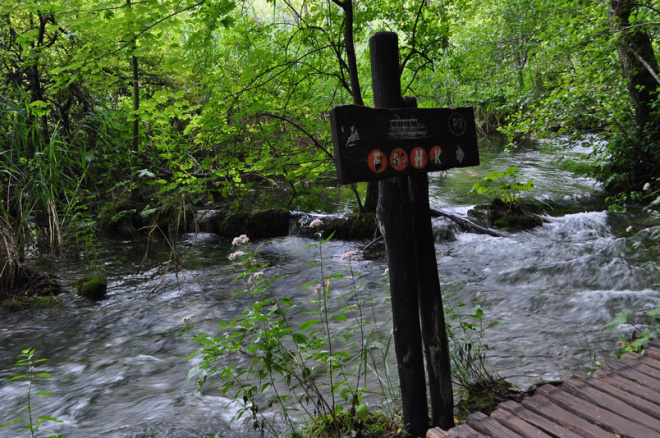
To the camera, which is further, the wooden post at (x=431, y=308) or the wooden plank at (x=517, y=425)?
the wooden post at (x=431, y=308)

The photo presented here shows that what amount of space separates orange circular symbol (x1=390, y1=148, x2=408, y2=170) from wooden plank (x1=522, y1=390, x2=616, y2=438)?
145cm

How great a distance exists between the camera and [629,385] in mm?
2295

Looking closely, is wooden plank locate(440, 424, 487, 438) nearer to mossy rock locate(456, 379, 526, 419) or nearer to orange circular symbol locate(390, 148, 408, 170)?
mossy rock locate(456, 379, 526, 419)

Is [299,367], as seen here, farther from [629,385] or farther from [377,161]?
[629,385]

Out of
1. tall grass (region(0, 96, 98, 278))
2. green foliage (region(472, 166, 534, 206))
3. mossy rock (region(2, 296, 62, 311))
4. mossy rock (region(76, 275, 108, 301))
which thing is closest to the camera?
tall grass (region(0, 96, 98, 278))

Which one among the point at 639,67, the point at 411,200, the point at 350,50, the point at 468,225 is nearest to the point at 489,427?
the point at 411,200

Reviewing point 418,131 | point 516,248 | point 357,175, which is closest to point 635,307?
point 516,248

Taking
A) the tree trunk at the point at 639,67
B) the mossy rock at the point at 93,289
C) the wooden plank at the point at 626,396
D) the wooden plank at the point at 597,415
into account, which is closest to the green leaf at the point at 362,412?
the wooden plank at the point at 597,415

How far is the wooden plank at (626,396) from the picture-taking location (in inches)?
82.2

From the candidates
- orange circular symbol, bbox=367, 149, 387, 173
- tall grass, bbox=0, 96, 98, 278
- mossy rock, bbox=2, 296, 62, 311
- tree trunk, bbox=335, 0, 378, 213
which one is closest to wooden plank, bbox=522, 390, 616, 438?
orange circular symbol, bbox=367, 149, 387, 173

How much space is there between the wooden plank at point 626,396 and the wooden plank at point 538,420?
0.45 m

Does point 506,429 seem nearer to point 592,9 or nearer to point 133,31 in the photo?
point 133,31

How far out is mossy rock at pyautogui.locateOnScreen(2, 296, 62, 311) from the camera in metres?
5.84

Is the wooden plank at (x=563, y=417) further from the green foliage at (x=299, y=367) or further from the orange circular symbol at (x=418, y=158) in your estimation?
the orange circular symbol at (x=418, y=158)
